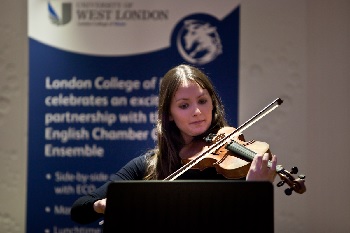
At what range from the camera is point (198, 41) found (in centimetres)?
319

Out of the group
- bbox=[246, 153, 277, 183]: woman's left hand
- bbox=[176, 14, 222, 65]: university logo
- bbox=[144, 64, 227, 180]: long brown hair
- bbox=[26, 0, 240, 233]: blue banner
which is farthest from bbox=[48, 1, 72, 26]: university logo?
bbox=[246, 153, 277, 183]: woman's left hand

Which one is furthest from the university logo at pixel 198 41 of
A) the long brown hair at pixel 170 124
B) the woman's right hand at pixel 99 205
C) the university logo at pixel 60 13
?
the woman's right hand at pixel 99 205

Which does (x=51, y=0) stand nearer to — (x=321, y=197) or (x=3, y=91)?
(x=3, y=91)

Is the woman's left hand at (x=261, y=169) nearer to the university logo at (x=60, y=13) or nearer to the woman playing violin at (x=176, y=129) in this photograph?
the woman playing violin at (x=176, y=129)

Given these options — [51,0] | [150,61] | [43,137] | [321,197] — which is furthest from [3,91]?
[321,197]

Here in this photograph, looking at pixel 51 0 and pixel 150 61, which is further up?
pixel 51 0

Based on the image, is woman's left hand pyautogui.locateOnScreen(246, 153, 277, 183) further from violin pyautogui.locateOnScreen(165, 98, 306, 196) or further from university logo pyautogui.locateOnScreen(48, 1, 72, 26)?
university logo pyautogui.locateOnScreen(48, 1, 72, 26)

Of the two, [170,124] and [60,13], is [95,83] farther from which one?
[170,124]

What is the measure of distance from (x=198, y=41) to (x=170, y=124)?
1.24 meters

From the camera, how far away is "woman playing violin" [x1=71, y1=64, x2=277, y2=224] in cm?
190

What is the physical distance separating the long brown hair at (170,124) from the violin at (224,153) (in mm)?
45

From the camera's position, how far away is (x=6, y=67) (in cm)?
342

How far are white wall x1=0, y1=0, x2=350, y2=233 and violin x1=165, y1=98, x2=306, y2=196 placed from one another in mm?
1281

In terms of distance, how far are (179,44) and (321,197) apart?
127cm
